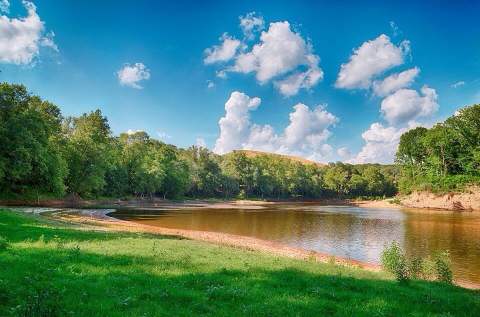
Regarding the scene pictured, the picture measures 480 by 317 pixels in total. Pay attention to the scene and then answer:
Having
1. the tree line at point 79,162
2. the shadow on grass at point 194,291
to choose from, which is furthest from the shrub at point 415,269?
the tree line at point 79,162

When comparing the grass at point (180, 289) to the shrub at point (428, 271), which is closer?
the grass at point (180, 289)

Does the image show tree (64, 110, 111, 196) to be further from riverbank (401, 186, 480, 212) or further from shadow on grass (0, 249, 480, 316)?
riverbank (401, 186, 480, 212)

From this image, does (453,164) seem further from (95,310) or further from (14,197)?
(95,310)

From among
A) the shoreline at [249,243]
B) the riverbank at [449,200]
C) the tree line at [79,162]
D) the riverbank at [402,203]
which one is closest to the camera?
the shoreline at [249,243]

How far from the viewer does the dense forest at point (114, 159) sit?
6169cm

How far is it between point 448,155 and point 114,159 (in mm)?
126980

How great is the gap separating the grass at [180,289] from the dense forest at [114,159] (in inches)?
1918

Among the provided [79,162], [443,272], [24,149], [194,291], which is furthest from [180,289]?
[79,162]

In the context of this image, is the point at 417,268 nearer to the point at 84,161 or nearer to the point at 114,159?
the point at 84,161

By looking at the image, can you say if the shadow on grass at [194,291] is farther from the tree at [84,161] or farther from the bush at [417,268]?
the tree at [84,161]

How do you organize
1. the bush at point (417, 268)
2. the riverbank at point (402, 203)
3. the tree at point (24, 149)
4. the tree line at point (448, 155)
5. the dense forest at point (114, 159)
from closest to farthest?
the bush at point (417, 268)
the tree at point (24, 149)
the dense forest at point (114, 159)
the riverbank at point (402, 203)
the tree line at point (448, 155)

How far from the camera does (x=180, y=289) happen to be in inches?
482

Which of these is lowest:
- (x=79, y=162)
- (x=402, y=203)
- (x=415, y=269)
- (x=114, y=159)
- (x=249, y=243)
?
(x=402, y=203)

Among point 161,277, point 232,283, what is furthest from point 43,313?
point 232,283
